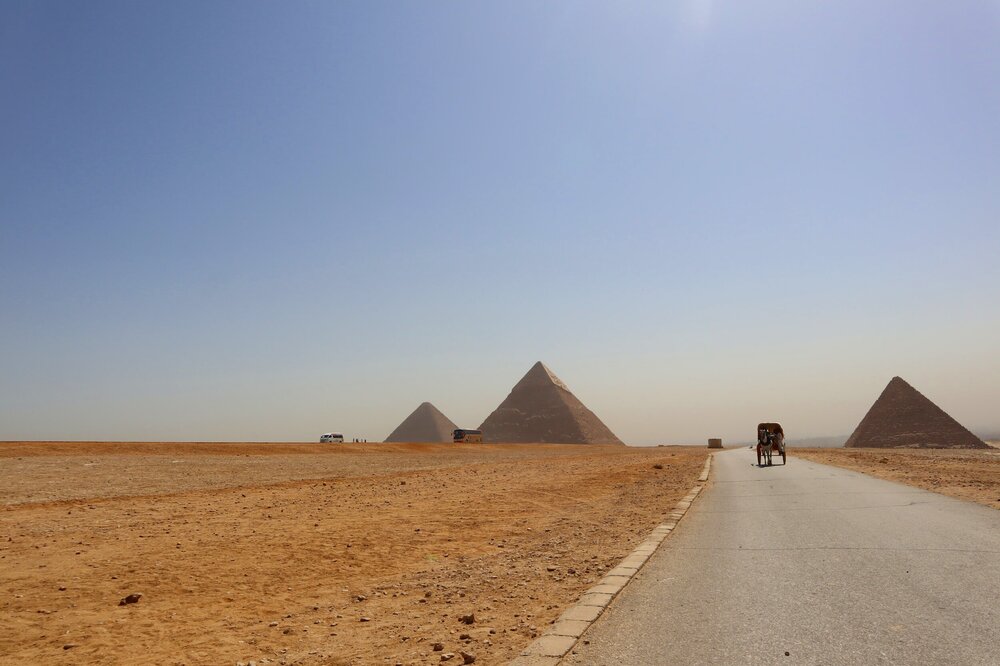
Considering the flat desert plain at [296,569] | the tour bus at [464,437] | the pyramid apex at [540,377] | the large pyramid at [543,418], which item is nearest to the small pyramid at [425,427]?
the large pyramid at [543,418]

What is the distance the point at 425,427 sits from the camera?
176 metres

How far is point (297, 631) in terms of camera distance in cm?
623

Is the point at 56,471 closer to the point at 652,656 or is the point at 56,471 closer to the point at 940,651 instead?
the point at 652,656

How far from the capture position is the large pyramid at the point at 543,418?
532 feet

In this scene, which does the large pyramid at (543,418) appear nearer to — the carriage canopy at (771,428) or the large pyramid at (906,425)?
the large pyramid at (906,425)

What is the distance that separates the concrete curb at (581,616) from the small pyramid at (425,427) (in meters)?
164

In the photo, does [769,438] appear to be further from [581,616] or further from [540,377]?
[540,377]

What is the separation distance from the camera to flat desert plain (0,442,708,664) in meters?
5.84

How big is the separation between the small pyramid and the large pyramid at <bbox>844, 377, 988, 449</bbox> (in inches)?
4016

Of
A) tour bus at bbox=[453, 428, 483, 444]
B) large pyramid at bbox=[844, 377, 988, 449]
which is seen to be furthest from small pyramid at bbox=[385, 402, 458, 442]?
large pyramid at bbox=[844, 377, 988, 449]

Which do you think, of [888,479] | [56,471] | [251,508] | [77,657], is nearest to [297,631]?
[77,657]

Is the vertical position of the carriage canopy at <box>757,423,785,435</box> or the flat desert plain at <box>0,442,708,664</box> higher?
the carriage canopy at <box>757,423,785,435</box>

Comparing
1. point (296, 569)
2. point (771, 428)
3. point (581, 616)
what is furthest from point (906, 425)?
point (581, 616)

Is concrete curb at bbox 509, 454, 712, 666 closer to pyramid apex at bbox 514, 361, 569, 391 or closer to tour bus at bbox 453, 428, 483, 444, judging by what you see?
tour bus at bbox 453, 428, 483, 444
